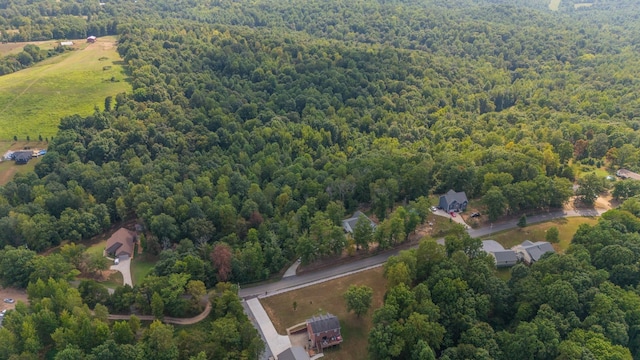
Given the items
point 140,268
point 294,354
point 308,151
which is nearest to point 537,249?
point 294,354

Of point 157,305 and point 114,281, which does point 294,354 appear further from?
point 114,281

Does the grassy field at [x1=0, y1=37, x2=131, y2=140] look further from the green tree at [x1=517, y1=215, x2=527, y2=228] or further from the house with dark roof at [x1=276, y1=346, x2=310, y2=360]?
the green tree at [x1=517, y1=215, x2=527, y2=228]

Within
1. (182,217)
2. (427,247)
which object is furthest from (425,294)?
(182,217)

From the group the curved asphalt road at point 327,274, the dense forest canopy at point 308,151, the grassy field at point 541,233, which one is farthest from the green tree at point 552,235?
the curved asphalt road at point 327,274

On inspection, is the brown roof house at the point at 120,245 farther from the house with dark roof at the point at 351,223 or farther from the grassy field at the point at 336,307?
the house with dark roof at the point at 351,223

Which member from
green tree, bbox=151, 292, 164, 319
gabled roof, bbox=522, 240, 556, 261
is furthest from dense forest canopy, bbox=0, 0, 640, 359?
gabled roof, bbox=522, 240, 556, 261
